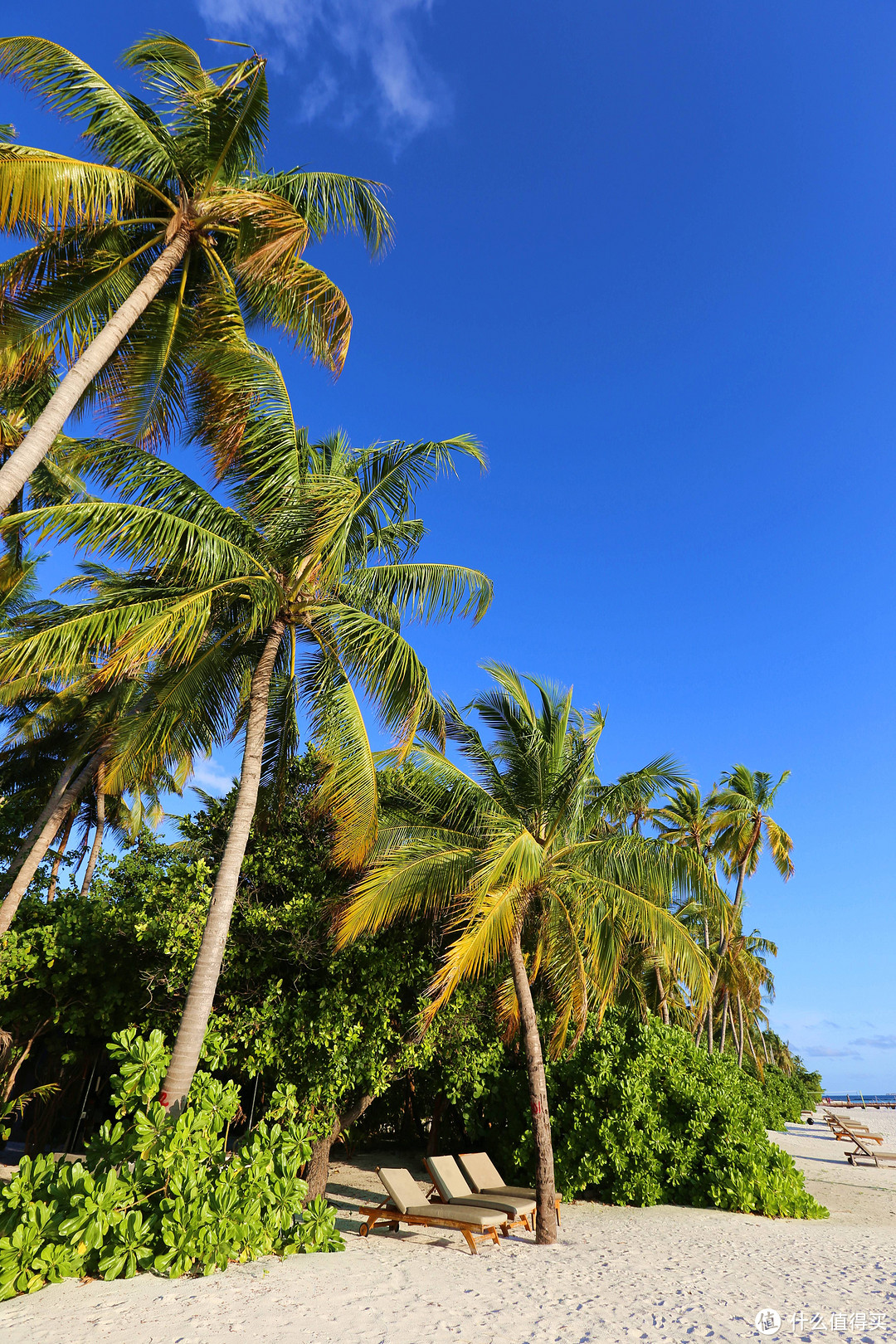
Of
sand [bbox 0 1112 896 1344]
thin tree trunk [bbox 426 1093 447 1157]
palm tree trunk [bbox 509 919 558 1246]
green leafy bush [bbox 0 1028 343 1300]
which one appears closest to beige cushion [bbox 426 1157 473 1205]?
sand [bbox 0 1112 896 1344]

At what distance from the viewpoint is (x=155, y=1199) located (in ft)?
20.2

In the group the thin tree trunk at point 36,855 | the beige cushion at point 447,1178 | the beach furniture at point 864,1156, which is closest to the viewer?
the beige cushion at point 447,1178

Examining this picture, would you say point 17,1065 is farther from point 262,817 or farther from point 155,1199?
point 155,1199

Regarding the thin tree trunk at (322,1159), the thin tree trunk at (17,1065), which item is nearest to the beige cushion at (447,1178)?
the thin tree trunk at (322,1159)

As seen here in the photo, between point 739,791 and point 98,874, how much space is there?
66.3ft

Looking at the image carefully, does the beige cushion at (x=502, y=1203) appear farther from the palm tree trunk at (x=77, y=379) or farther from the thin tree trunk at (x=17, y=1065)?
the palm tree trunk at (x=77, y=379)

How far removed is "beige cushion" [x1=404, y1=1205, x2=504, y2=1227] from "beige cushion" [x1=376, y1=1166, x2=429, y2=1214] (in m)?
0.10

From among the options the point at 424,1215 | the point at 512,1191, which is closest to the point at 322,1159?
the point at 424,1215

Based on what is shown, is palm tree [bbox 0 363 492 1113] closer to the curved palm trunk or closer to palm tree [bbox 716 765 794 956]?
the curved palm trunk

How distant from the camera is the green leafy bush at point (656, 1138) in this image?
37.6ft

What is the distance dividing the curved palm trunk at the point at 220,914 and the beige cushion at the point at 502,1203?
409cm

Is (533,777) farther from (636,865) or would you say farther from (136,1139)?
(136,1139)

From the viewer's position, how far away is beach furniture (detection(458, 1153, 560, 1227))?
980cm

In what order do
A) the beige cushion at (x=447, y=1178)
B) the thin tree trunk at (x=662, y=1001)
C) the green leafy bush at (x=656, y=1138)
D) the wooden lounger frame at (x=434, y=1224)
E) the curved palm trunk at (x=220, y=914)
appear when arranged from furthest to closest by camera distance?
the thin tree trunk at (x=662, y=1001), the green leafy bush at (x=656, y=1138), the beige cushion at (x=447, y=1178), the wooden lounger frame at (x=434, y=1224), the curved palm trunk at (x=220, y=914)
